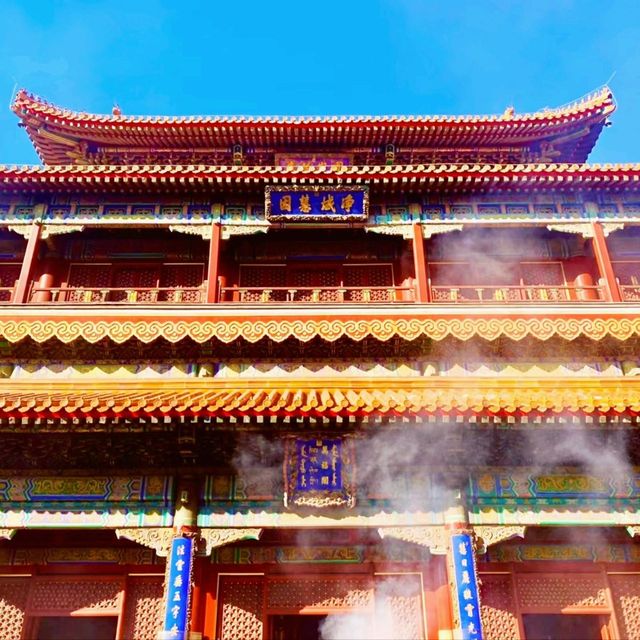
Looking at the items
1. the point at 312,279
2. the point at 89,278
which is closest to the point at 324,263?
the point at 312,279

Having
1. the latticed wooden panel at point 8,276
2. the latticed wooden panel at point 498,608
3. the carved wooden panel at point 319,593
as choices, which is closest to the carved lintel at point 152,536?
the carved wooden panel at point 319,593

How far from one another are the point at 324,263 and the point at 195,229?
2.79 meters

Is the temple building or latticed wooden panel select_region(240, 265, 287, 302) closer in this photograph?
the temple building

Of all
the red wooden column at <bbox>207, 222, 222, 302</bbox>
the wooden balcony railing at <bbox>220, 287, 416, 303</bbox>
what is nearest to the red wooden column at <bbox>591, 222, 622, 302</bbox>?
the wooden balcony railing at <bbox>220, 287, 416, 303</bbox>

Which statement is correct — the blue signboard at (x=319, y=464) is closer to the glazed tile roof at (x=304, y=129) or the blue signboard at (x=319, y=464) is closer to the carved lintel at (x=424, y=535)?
the carved lintel at (x=424, y=535)

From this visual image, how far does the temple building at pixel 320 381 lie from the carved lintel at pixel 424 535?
0.04 metres

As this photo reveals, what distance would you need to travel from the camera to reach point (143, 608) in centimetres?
840

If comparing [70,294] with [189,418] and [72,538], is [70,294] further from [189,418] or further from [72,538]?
[189,418]

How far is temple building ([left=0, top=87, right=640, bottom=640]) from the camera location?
759 centimetres

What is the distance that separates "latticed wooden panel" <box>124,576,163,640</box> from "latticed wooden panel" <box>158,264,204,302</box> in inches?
213

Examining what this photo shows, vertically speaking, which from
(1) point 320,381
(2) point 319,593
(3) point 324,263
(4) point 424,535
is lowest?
(2) point 319,593

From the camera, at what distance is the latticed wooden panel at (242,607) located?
818 centimetres

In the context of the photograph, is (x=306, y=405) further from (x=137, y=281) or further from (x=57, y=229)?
(x=57, y=229)

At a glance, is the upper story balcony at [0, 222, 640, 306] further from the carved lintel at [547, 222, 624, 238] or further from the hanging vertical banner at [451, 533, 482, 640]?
the hanging vertical banner at [451, 533, 482, 640]
